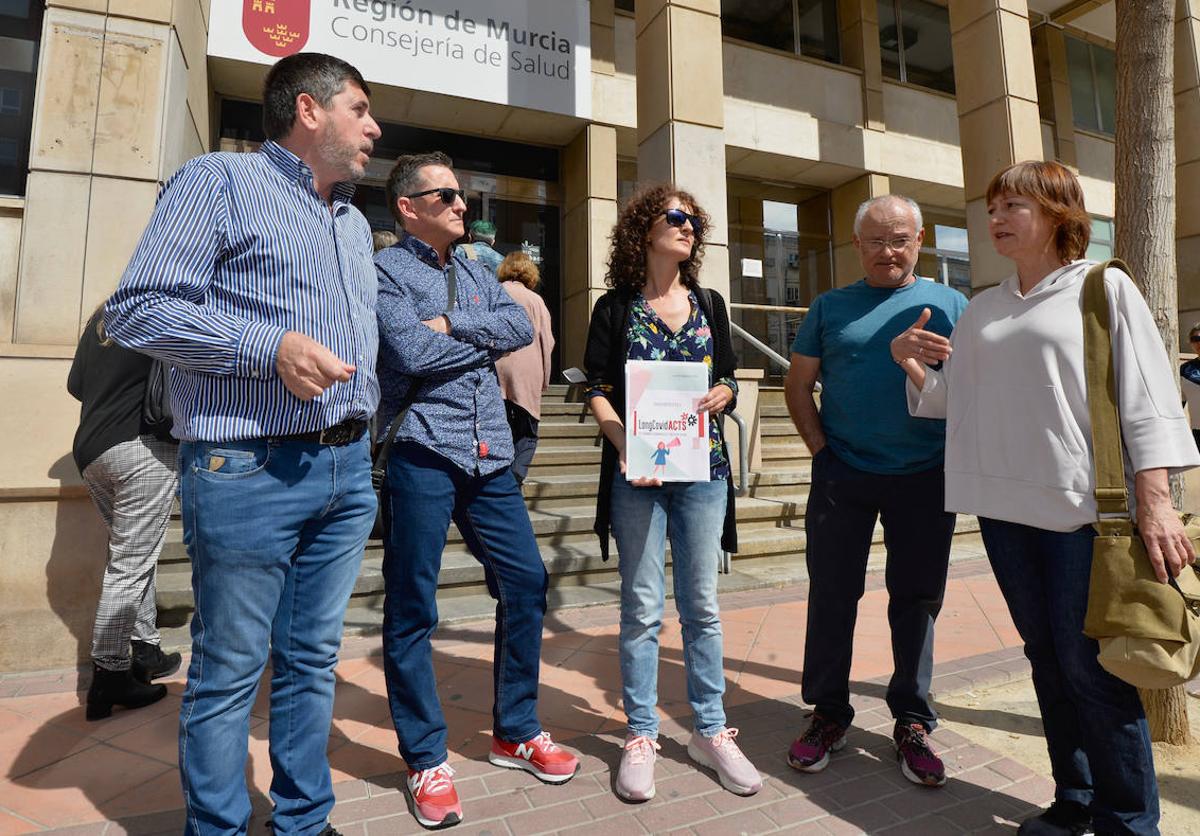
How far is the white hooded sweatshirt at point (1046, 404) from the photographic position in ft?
6.07

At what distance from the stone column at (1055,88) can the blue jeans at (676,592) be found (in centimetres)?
1396

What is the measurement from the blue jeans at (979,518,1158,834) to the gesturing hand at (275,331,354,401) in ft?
6.58

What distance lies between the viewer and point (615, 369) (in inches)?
→ 99.1

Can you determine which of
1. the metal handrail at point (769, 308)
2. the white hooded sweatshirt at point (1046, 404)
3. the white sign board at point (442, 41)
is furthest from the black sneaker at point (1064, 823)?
the metal handrail at point (769, 308)

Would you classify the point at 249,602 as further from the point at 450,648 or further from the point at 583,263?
the point at 583,263

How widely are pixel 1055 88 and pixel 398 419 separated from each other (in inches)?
598

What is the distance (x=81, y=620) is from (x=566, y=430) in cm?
414

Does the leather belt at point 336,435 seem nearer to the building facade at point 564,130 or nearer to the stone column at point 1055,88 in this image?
the building facade at point 564,130

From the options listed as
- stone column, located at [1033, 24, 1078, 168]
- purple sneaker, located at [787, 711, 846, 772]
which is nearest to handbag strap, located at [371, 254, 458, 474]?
purple sneaker, located at [787, 711, 846, 772]

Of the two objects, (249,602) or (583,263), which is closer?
(249,602)

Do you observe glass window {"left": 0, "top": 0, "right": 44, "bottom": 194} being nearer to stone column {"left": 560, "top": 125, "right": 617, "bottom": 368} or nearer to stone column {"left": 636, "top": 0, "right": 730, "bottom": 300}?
stone column {"left": 560, "top": 125, "right": 617, "bottom": 368}

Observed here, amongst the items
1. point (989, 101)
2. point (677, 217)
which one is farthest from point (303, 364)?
point (989, 101)

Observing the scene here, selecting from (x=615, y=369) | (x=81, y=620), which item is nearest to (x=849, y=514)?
(x=615, y=369)

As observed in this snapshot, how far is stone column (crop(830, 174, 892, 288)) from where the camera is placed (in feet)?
36.8
